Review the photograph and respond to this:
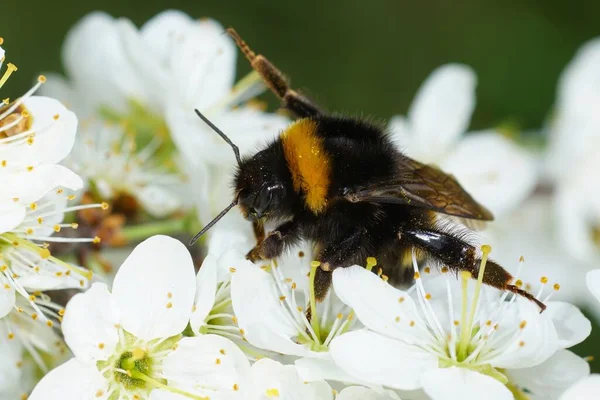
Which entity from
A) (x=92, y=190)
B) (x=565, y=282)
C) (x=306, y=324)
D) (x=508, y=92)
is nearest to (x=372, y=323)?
(x=306, y=324)

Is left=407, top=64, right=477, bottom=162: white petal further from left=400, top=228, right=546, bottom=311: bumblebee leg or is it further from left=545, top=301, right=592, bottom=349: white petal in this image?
left=545, top=301, right=592, bottom=349: white petal

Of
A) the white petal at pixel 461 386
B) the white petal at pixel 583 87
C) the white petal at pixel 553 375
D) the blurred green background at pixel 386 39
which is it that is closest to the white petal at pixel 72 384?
the white petal at pixel 461 386

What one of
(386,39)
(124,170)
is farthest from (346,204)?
(386,39)

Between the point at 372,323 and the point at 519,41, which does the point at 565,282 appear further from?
the point at 372,323

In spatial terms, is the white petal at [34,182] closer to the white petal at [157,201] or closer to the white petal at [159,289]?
the white petal at [159,289]

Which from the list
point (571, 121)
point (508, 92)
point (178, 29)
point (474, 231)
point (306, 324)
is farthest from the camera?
point (508, 92)

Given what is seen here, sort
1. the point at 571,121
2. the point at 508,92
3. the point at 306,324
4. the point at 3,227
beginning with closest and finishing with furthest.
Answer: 1. the point at 3,227
2. the point at 306,324
3. the point at 571,121
4. the point at 508,92
